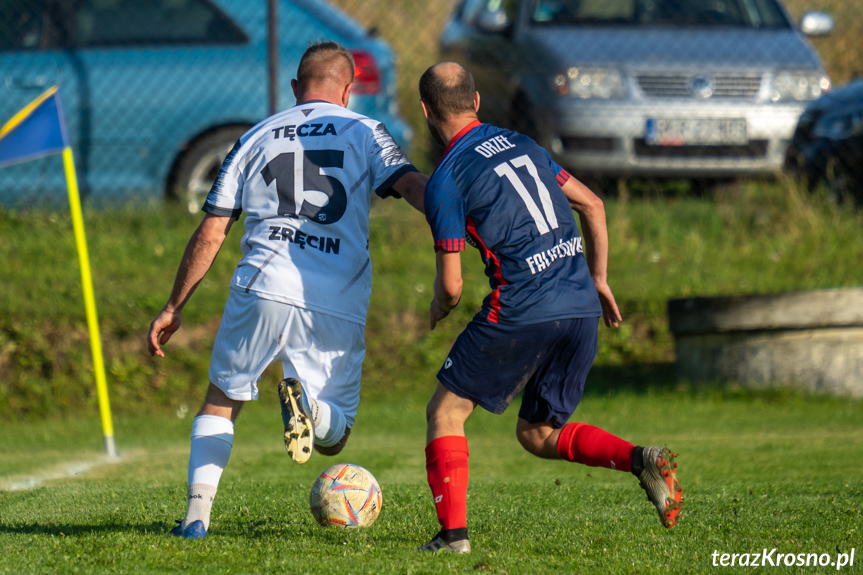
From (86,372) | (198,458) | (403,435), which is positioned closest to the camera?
(198,458)

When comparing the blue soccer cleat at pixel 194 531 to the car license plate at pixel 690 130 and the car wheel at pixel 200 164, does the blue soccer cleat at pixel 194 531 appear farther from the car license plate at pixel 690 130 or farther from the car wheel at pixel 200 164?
the car license plate at pixel 690 130

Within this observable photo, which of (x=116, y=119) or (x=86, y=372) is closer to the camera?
(x=86, y=372)

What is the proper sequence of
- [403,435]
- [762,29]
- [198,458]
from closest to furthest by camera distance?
[198,458]
[403,435]
[762,29]

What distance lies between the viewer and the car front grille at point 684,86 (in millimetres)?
8906

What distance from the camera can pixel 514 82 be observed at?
9172 mm

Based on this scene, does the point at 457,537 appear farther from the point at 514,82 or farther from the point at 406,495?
the point at 514,82

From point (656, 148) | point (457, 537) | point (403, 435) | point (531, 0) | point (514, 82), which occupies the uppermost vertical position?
point (531, 0)

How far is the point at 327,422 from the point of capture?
354 cm

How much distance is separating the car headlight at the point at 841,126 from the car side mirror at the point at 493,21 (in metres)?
2.92

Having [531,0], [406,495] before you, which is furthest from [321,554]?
[531,0]

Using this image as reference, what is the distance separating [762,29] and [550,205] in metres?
6.95

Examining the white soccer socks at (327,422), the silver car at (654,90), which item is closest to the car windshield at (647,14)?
the silver car at (654,90)

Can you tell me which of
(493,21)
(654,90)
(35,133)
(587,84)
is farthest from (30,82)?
(654,90)

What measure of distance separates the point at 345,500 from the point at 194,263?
99 centimetres
